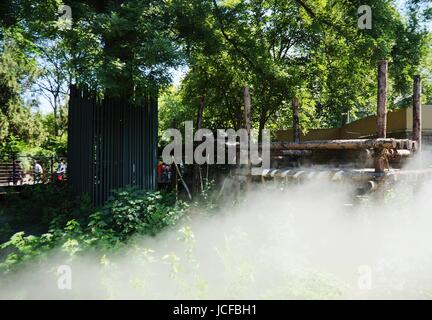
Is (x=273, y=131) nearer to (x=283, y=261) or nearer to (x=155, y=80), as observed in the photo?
(x=155, y=80)

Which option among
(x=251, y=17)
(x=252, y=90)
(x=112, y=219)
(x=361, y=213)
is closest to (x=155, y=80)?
(x=112, y=219)

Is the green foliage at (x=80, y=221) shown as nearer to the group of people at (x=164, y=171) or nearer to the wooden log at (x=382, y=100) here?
the wooden log at (x=382, y=100)

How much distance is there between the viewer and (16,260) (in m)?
5.71

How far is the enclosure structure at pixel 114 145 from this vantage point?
9.80 meters

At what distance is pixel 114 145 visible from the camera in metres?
9.85

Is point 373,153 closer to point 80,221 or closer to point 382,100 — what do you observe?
point 382,100

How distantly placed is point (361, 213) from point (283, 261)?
10.4ft

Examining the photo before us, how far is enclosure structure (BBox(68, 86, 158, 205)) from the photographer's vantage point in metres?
9.80

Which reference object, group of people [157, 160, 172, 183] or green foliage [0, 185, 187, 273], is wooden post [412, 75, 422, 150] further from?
group of people [157, 160, 172, 183]

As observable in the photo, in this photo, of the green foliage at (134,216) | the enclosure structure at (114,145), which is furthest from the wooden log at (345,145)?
the enclosure structure at (114,145)

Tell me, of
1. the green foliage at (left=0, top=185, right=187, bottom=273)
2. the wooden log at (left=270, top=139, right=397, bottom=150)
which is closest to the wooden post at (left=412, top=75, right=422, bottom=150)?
the wooden log at (left=270, top=139, right=397, bottom=150)

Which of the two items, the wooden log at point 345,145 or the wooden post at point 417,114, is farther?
the wooden post at point 417,114

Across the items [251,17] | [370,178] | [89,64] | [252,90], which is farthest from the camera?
[251,17]

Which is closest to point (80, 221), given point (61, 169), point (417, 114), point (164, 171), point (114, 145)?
point (114, 145)
